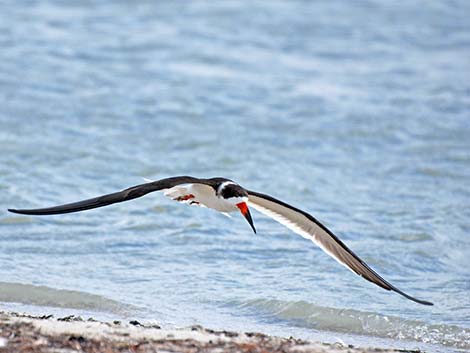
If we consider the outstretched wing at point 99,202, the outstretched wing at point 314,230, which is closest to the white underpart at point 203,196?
the outstretched wing at point 314,230

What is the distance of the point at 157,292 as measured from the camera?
335 inches

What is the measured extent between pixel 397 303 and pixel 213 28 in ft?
39.1

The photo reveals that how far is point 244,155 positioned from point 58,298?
18.4 ft

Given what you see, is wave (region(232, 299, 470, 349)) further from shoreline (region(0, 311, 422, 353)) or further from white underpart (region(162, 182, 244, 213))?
shoreline (region(0, 311, 422, 353))

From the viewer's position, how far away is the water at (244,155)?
8.38m

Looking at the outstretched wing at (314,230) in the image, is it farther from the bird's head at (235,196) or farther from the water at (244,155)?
the water at (244,155)

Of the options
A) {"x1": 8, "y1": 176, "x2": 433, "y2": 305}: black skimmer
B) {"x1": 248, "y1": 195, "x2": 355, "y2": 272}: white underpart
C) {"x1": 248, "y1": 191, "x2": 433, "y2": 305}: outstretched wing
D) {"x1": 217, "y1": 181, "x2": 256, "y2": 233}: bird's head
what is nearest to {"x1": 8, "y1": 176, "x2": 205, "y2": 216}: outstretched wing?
{"x1": 8, "y1": 176, "x2": 433, "y2": 305}: black skimmer

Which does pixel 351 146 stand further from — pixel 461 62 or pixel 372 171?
pixel 461 62

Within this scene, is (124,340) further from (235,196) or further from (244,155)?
(244,155)

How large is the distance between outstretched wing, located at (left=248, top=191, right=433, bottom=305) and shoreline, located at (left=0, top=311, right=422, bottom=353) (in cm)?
100

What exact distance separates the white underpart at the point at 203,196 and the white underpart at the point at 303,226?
263 millimetres

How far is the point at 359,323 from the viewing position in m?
8.01

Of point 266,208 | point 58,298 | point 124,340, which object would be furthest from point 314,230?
point 124,340

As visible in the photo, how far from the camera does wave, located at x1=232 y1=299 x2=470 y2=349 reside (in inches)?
306
